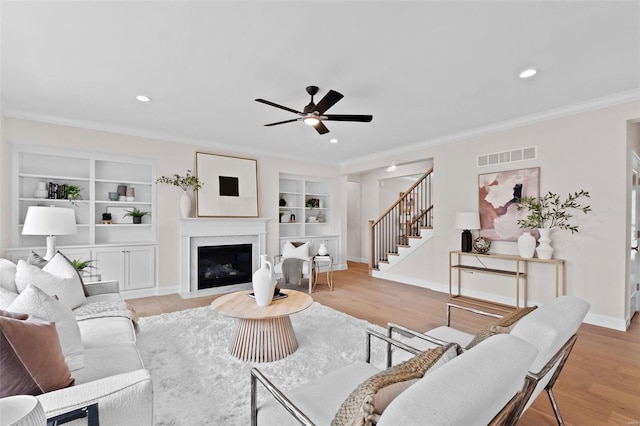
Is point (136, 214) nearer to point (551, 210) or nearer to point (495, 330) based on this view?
point (495, 330)

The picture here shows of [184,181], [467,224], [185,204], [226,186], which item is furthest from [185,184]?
[467,224]

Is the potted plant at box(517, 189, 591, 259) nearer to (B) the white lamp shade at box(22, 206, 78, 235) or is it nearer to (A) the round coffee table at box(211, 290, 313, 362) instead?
(A) the round coffee table at box(211, 290, 313, 362)

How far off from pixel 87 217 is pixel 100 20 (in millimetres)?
3451

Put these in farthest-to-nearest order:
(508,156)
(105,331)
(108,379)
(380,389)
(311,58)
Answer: (508,156) < (311,58) < (105,331) < (108,379) < (380,389)

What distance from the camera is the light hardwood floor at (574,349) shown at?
1.93 metres

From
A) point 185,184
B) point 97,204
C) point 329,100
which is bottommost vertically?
point 97,204

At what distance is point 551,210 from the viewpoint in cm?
382

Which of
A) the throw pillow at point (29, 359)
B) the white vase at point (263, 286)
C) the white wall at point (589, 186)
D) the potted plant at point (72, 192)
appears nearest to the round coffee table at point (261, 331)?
the white vase at point (263, 286)

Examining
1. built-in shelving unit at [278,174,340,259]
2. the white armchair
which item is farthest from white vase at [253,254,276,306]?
built-in shelving unit at [278,174,340,259]

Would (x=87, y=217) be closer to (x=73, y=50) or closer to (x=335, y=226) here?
(x=73, y=50)

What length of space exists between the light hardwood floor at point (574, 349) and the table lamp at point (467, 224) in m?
0.91

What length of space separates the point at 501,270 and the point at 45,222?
19.0 ft

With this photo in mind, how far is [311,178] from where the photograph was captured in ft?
22.9

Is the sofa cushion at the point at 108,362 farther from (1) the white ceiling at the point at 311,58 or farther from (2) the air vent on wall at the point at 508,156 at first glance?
(2) the air vent on wall at the point at 508,156
